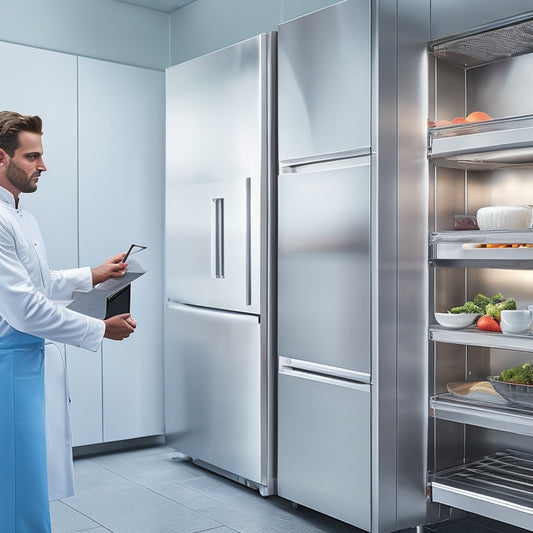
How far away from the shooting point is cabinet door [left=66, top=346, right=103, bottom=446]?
4148 mm

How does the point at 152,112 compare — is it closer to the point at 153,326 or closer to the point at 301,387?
the point at 153,326

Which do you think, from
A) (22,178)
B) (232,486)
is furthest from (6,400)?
(232,486)

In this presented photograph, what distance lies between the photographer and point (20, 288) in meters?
2.28

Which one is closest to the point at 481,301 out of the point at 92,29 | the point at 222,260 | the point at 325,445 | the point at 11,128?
the point at 325,445

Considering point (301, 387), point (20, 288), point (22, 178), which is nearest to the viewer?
point (20, 288)

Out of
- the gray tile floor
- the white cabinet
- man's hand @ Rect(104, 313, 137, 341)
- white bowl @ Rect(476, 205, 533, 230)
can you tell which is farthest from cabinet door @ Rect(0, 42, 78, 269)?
white bowl @ Rect(476, 205, 533, 230)

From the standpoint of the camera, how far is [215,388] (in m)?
3.72

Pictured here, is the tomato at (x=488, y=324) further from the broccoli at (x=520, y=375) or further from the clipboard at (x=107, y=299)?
the clipboard at (x=107, y=299)

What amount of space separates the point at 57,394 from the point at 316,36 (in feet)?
5.68

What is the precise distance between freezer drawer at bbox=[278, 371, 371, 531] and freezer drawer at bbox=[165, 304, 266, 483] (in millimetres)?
193

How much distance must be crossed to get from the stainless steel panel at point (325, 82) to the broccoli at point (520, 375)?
3.26ft

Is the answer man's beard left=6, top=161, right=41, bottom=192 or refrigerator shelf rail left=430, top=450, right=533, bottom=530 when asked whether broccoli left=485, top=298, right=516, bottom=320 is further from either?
man's beard left=6, top=161, right=41, bottom=192

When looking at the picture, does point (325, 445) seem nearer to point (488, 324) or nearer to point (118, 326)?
point (488, 324)

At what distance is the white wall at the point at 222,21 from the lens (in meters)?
3.97
